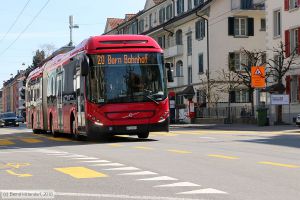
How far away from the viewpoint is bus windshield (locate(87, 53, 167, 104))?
21.3m

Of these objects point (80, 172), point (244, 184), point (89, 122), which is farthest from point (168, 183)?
point (89, 122)

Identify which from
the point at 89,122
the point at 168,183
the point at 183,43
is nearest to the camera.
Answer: the point at 168,183

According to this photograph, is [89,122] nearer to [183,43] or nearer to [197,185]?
[197,185]

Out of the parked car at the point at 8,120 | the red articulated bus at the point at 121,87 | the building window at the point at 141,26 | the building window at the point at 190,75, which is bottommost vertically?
the parked car at the point at 8,120

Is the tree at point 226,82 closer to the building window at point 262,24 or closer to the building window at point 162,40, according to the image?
the building window at point 262,24

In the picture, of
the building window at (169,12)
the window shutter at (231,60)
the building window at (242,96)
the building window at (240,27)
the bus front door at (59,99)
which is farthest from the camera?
the building window at (169,12)

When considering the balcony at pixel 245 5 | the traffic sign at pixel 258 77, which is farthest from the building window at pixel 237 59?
the traffic sign at pixel 258 77

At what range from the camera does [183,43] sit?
216 ft

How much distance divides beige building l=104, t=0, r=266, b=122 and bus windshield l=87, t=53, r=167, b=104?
32.7 metres

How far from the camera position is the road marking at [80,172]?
1112 cm

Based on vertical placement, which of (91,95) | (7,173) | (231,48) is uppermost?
(231,48)

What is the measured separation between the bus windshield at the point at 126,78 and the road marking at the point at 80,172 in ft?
29.0

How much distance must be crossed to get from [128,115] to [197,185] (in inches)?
479

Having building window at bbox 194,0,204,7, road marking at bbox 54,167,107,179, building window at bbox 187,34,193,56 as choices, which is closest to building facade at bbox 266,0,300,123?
building window at bbox 194,0,204,7
